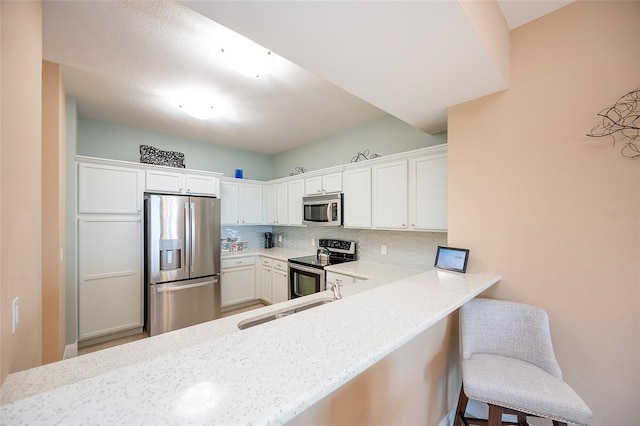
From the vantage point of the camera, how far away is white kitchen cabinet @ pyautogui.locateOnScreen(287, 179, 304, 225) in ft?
12.9

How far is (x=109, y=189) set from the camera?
2.96 meters

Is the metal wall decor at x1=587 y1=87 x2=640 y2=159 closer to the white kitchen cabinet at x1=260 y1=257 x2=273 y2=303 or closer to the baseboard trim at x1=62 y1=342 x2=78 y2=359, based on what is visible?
the white kitchen cabinet at x1=260 y1=257 x2=273 y2=303

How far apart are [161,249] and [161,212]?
462 mm

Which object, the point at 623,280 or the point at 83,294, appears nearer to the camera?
the point at 623,280

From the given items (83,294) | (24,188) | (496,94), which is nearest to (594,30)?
(496,94)

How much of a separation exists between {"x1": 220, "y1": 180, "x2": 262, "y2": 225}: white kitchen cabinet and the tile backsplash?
32 cm

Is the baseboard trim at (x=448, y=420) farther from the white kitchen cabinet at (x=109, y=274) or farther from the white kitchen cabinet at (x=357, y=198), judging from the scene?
the white kitchen cabinet at (x=109, y=274)

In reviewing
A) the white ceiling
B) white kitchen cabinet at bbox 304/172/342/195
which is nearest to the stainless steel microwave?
white kitchen cabinet at bbox 304/172/342/195

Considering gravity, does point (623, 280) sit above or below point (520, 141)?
below

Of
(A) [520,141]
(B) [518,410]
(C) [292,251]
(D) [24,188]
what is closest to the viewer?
(D) [24,188]

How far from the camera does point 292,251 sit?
177 inches

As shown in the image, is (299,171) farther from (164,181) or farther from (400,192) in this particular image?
(400,192)

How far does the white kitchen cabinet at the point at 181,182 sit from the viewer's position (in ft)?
10.8

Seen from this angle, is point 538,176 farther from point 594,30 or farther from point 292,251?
point 292,251
